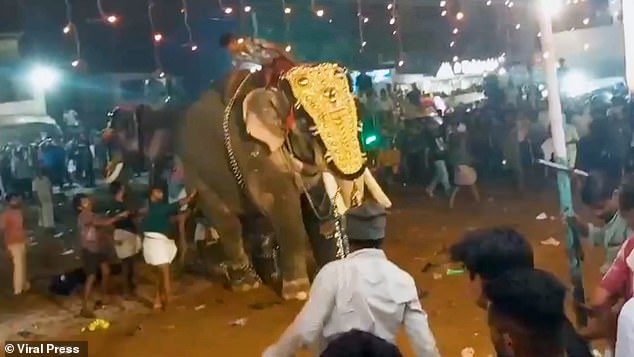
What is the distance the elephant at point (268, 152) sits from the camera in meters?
2.87

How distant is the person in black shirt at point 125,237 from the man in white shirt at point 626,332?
178 cm

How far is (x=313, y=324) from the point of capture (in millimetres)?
1592

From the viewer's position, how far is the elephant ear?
298 centimetres

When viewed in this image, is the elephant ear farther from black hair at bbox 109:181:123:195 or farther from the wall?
the wall

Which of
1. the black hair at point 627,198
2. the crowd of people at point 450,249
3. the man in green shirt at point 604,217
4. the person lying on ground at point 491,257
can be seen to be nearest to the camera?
the crowd of people at point 450,249

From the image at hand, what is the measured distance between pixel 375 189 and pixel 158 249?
0.73 metres

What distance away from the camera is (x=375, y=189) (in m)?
2.98

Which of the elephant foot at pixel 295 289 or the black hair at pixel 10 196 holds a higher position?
the black hair at pixel 10 196

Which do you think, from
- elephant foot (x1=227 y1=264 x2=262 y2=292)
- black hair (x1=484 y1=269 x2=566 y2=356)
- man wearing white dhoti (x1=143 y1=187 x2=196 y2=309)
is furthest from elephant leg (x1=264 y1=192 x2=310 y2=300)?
black hair (x1=484 y1=269 x2=566 y2=356)

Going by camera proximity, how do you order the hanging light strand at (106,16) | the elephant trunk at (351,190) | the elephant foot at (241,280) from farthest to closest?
the elephant foot at (241,280) → the elephant trunk at (351,190) → the hanging light strand at (106,16)

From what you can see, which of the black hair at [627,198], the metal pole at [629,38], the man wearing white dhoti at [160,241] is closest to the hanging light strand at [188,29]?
the man wearing white dhoti at [160,241]

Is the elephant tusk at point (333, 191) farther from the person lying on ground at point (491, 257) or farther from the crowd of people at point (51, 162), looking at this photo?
the person lying on ground at point (491, 257)

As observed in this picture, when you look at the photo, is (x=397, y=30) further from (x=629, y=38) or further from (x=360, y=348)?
(x=360, y=348)

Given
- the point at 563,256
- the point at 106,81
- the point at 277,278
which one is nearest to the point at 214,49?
the point at 106,81
